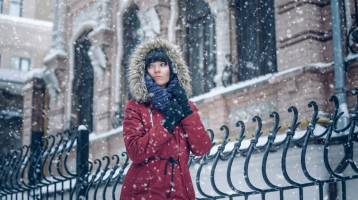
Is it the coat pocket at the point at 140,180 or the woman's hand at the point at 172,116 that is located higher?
the woman's hand at the point at 172,116

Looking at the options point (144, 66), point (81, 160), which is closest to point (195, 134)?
point (144, 66)

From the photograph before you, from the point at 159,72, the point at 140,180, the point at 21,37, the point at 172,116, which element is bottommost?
the point at 140,180

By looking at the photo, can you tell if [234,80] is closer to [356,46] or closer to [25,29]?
[356,46]

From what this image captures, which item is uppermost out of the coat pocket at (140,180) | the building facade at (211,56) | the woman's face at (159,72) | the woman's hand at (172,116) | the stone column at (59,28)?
the stone column at (59,28)

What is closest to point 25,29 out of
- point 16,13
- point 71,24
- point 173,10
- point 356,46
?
point 16,13

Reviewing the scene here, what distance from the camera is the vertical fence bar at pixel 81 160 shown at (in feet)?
14.8

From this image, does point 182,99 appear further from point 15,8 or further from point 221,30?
point 15,8

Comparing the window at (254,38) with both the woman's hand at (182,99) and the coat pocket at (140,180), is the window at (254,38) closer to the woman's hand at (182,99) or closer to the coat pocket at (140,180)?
the woman's hand at (182,99)

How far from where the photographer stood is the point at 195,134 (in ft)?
9.99

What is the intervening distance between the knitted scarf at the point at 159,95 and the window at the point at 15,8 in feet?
76.2

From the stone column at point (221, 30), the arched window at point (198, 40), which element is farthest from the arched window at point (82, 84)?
the stone column at point (221, 30)

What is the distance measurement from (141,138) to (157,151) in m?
0.16

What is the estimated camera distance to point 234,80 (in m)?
9.16

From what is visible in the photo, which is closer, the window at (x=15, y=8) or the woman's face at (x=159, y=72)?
the woman's face at (x=159, y=72)
